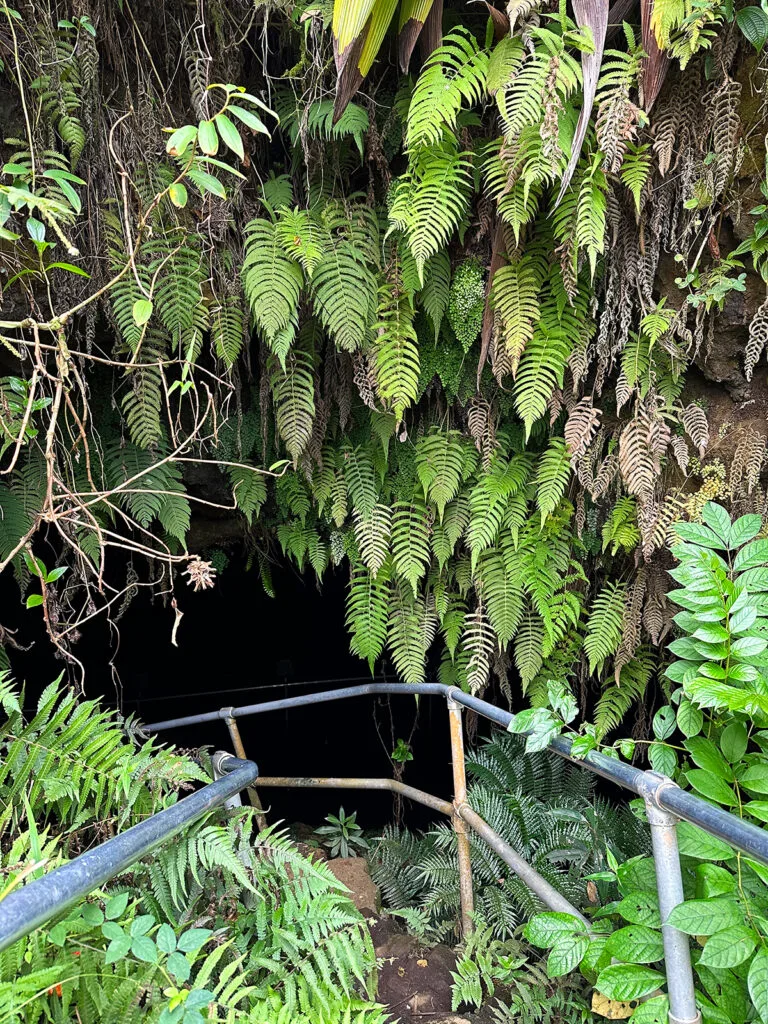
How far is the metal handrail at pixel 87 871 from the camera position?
887mm

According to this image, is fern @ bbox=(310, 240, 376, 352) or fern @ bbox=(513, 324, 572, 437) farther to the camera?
fern @ bbox=(513, 324, 572, 437)

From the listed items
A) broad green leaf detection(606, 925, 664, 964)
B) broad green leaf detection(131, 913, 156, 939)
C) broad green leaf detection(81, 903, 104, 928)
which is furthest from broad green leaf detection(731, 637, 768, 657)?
broad green leaf detection(81, 903, 104, 928)

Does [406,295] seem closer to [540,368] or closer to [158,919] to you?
[540,368]

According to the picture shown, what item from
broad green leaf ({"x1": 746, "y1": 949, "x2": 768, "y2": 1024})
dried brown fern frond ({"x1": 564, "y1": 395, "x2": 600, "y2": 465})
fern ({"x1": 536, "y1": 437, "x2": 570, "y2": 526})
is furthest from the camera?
fern ({"x1": 536, "y1": 437, "x2": 570, "y2": 526})

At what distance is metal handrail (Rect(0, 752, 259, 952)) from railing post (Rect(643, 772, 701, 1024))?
0.92 metres

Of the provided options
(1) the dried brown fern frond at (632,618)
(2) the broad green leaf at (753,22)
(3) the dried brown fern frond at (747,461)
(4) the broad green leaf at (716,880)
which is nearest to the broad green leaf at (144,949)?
(4) the broad green leaf at (716,880)

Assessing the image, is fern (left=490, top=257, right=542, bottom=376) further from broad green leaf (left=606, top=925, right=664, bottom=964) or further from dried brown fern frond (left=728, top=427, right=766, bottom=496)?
broad green leaf (left=606, top=925, right=664, bottom=964)

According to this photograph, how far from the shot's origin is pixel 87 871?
1039 mm

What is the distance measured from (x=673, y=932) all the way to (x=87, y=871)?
1052 millimetres

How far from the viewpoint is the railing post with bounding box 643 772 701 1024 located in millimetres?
1233

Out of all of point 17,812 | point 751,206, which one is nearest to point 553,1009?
point 17,812

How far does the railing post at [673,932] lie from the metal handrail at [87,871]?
923 millimetres

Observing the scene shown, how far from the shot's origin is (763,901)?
4.24 feet

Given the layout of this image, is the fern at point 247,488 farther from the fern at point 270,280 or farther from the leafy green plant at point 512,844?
the leafy green plant at point 512,844
